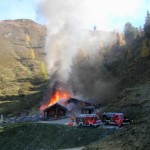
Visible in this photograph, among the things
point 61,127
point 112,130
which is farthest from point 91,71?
point 112,130

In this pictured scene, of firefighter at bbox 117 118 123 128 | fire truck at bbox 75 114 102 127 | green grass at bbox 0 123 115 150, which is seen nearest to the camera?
green grass at bbox 0 123 115 150

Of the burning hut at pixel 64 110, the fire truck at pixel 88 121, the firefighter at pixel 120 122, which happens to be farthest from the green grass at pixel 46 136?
the burning hut at pixel 64 110

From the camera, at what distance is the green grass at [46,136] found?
172 ft

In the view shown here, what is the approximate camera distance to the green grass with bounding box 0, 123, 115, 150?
52.4 metres

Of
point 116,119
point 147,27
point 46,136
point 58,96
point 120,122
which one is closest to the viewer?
point 46,136

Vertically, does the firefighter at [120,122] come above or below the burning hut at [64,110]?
below

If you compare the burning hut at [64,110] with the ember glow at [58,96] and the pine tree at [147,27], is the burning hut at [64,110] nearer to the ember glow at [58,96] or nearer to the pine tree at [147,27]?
the ember glow at [58,96]

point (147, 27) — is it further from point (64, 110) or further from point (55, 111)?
point (55, 111)

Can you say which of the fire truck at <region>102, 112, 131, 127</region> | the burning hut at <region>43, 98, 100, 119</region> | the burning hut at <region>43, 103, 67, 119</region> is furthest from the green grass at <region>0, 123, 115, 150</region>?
the burning hut at <region>43, 98, 100, 119</region>

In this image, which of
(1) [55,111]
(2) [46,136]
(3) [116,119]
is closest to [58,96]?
(1) [55,111]

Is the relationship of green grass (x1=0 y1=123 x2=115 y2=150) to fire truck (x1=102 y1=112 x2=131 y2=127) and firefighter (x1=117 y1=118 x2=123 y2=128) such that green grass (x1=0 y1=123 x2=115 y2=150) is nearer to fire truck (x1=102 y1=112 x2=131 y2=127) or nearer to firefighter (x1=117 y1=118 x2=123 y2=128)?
firefighter (x1=117 y1=118 x2=123 y2=128)

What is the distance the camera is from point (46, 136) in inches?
2329

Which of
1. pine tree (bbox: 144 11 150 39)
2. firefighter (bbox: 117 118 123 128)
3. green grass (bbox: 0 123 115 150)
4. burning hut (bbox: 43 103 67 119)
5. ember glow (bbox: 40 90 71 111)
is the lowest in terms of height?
green grass (bbox: 0 123 115 150)

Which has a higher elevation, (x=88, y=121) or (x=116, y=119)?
(x=116, y=119)
